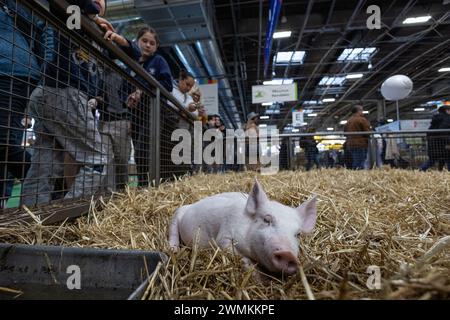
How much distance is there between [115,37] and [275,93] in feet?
25.8

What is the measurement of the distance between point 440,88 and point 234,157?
1353 centimetres

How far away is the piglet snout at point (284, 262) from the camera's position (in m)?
0.85

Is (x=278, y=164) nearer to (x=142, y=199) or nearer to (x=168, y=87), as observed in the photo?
(x=168, y=87)

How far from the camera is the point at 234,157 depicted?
6582 mm

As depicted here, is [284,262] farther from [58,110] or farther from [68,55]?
[68,55]

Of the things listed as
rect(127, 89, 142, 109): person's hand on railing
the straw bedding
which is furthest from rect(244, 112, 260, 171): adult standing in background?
the straw bedding

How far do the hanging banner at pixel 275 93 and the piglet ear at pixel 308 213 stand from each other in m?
8.44

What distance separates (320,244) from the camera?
48.1 inches

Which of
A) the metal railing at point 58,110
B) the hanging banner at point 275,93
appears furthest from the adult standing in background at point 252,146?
the metal railing at point 58,110

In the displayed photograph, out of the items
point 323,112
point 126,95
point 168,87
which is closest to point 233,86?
point 323,112

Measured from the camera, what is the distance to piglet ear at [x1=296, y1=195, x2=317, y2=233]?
3.77ft

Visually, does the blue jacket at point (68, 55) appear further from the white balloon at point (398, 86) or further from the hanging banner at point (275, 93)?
the white balloon at point (398, 86)

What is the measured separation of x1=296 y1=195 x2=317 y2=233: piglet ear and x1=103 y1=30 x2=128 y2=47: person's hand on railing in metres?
1.72
